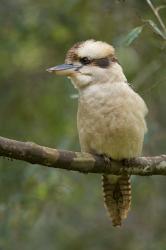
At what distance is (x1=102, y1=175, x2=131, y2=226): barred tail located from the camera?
543cm

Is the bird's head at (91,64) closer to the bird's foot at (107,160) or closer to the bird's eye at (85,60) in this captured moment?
the bird's eye at (85,60)

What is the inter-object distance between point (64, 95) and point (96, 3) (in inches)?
30.0

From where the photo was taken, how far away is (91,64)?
519 cm

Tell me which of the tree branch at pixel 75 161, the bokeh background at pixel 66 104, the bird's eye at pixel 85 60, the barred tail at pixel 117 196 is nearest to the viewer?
the tree branch at pixel 75 161

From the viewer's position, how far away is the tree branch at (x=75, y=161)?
→ 13.9ft

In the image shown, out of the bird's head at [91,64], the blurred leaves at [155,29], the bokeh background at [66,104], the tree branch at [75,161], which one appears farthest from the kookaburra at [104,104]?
the bokeh background at [66,104]

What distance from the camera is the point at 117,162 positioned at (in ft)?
16.6

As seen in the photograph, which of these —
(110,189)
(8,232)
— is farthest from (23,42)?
(110,189)

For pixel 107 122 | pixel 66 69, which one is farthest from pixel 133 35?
pixel 107 122

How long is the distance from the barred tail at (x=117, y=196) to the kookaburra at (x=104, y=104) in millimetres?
346

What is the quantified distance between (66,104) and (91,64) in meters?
2.31

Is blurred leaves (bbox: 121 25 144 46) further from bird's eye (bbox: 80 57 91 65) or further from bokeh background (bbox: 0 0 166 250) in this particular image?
bokeh background (bbox: 0 0 166 250)

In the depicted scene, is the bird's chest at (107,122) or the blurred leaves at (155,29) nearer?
the bird's chest at (107,122)

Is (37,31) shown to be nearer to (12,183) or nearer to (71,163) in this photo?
(12,183)
